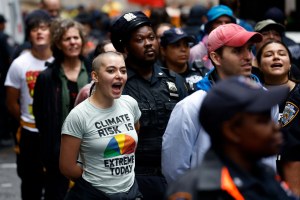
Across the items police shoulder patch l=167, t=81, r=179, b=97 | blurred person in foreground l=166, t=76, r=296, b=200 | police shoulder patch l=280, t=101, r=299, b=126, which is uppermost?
blurred person in foreground l=166, t=76, r=296, b=200

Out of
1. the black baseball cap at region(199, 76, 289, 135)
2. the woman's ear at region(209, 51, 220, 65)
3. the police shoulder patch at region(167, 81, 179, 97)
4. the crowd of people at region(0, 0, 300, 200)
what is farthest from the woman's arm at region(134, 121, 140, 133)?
the black baseball cap at region(199, 76, 289, 135)

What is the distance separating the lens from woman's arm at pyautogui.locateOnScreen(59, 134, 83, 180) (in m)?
5.32

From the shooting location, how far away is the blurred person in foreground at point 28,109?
8.22m

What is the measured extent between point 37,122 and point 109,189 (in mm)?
2259

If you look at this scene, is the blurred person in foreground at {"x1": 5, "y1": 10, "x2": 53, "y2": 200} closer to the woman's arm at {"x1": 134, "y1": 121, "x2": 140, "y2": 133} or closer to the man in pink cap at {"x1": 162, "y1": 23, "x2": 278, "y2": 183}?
the woman's arm at {"x1": 134, "y1": 121, "x2": 140, "y2": 133}

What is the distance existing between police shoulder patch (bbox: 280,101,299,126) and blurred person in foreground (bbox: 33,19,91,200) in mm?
2267

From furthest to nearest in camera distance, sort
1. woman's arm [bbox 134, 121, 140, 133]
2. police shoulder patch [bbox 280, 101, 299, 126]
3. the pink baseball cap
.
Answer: woman's arm [bbox 134, 121, 140, 133], police shoulder patch [bbox 280, 101, 299, 126], the pink baseball cap

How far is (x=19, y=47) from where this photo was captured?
31.7ft

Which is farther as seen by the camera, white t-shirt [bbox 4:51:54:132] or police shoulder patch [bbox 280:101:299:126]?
white t-shirt [bbox 4:51:54:132]

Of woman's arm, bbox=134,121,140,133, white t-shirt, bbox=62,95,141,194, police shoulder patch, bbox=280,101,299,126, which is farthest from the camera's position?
woman's arm, bbox=134,121,140,133

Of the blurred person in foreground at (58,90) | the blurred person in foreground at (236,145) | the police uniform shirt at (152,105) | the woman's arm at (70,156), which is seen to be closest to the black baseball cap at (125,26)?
the police uniform shirt at (152,105)

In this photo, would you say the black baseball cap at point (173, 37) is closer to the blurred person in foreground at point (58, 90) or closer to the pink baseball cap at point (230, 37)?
the blurred person in foreground at point (58, 90)

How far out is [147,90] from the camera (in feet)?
19.3

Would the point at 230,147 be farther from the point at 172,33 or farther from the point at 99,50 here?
the point at 172,33
